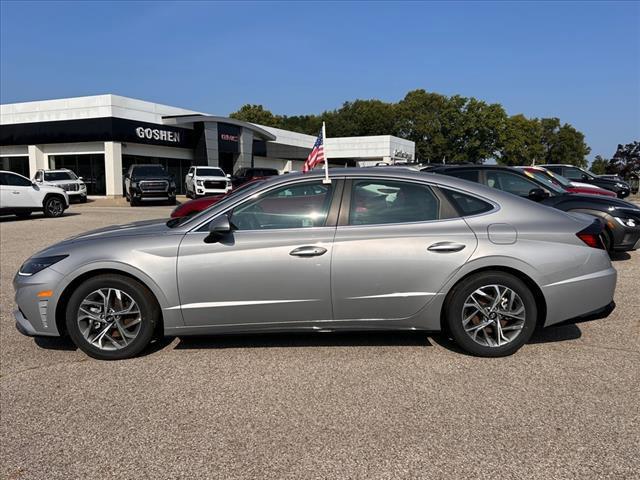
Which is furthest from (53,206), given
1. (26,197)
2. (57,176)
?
(57,176)

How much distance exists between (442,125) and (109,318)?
80.5 m

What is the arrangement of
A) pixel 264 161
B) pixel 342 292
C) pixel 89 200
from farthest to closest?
pixel 264 161 < pixel 89 200 < pixel 342 292

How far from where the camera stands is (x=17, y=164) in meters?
32.5

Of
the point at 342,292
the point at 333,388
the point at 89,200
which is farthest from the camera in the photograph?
the point at 89,200

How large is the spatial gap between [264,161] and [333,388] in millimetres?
45714

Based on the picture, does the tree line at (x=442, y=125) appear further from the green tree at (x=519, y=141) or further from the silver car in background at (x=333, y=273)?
the silver car in background at (x=333, y=273)

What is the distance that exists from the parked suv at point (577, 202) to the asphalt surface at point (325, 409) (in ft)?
12.3

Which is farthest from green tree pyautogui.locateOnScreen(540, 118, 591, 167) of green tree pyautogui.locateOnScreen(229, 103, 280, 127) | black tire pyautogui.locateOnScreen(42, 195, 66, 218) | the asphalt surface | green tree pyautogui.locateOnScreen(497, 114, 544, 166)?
the asphalt surface

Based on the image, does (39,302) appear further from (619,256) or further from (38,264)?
(619,256)

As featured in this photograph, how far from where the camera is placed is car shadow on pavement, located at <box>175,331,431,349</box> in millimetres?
4508

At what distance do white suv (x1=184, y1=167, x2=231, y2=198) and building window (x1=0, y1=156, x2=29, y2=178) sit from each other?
12.8 m

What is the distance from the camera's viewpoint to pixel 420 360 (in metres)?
4.11

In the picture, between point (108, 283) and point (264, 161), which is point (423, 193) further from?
point (264, 161)

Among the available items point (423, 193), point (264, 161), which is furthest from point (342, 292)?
point (264, 161)
